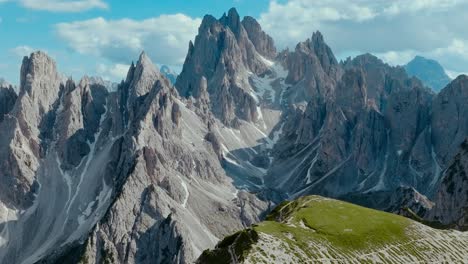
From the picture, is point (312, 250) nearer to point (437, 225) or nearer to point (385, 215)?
point (385, 215)

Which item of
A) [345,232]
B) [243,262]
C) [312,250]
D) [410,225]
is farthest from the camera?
[410,225]

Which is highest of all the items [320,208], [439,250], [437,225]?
[320,208]

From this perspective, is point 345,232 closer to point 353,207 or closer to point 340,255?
point 340,255

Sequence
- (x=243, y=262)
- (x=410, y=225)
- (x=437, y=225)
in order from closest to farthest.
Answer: (x=243, y=262) < (x=410, y=225) < (x=437, y=225)

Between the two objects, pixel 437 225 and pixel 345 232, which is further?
pixel 437 225

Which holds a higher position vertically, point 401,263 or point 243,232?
point 243,232

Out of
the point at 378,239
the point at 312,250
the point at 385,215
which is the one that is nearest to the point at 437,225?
the point at 385,215

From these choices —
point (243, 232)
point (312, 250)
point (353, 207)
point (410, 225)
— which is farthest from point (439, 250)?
point (243, 232)
